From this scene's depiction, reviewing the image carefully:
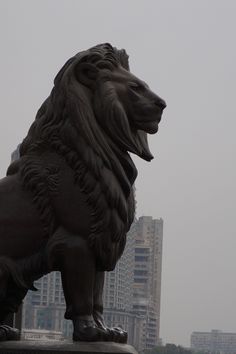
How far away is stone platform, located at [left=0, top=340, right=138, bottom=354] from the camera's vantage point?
3.80 m

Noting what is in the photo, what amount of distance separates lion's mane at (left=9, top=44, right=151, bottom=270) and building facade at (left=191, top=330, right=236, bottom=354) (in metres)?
113

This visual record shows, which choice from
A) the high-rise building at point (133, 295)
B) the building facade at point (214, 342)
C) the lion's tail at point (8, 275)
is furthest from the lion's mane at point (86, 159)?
the building facade at point (214, 342)

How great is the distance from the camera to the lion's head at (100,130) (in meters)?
3.98

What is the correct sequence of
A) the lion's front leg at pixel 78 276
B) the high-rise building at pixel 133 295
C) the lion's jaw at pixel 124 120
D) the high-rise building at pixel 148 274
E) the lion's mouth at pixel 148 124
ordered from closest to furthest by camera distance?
the lion's front leg at pixel 78 276 → the lion's jaw at pixel 124 120 → the lion's mouth at pixel 148 124 → the high-rise building at pixel 133 295 → the high-rise building at pixel 148 274

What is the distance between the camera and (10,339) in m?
3.99

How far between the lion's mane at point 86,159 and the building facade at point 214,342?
113 m

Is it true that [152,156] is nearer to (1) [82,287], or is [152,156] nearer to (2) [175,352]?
(1) [82,287]

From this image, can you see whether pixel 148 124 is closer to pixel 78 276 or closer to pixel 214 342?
pixel 78 276

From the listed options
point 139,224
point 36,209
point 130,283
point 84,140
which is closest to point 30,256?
point 36,209

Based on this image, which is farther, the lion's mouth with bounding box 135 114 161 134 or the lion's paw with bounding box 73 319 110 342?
the lion's mouth with bounding box 135 114 161 134

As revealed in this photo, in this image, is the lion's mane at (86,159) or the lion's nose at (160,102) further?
the lion's nose at (160,102)

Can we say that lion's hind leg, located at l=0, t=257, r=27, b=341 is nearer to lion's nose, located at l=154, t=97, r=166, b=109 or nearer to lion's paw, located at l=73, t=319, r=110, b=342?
lion's paw, located at l=73, t=319, r=110, b=342

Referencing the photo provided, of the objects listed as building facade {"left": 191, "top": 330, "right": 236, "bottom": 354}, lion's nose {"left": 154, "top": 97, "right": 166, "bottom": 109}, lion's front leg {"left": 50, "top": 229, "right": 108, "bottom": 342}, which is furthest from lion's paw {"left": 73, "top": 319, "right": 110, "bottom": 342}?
building facade {"left": 191, "top": 330, "right": 236, "bottom": 354}

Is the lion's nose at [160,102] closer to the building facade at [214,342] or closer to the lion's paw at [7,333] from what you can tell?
the lion's paw at [7,333]
